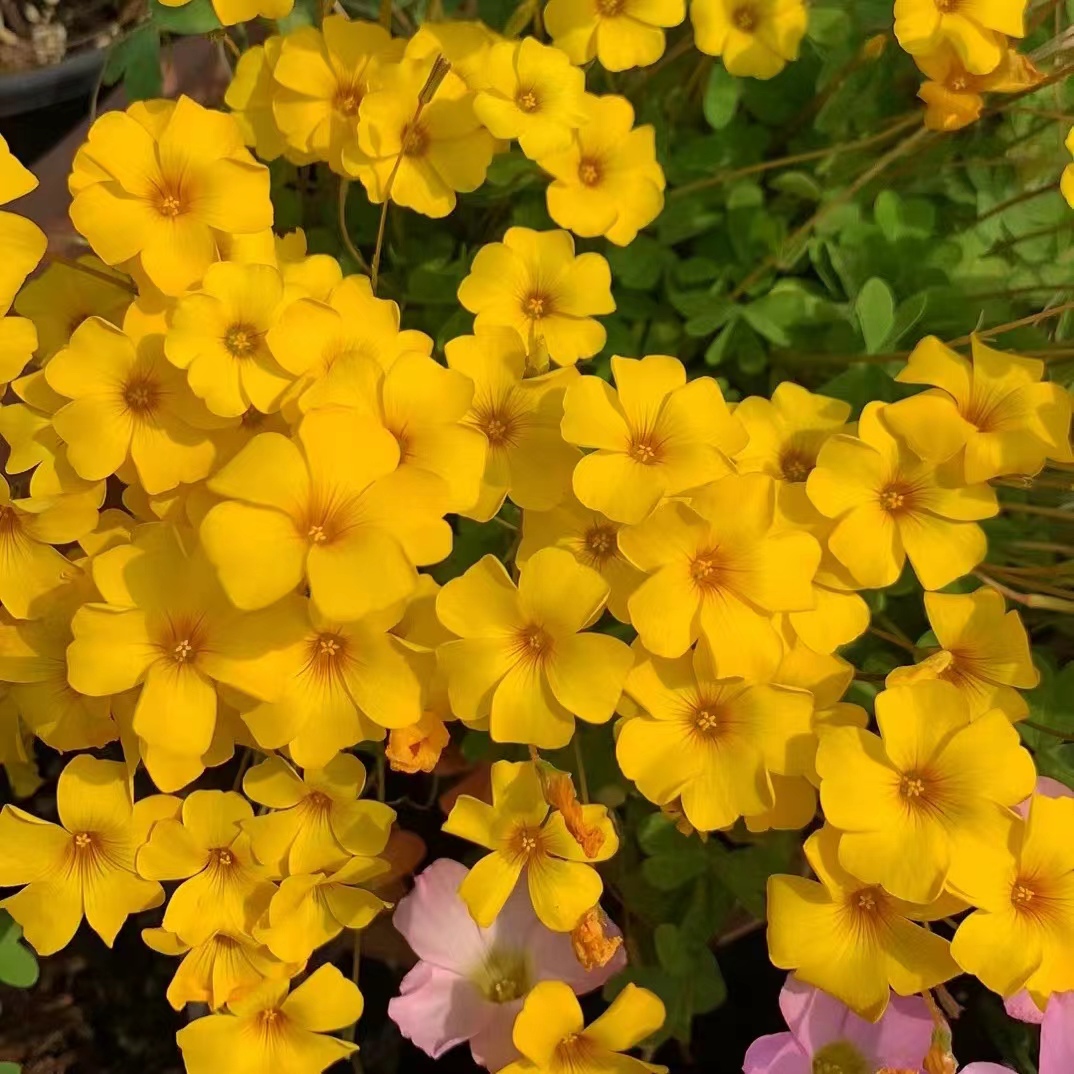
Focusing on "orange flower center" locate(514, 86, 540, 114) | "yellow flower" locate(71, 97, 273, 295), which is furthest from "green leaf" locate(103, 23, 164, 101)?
"orange flower center" locate(514, 86, 540, 114)

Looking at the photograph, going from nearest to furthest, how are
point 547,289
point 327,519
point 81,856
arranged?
1. point 327,519
2. point 81,856
3. point 547,289

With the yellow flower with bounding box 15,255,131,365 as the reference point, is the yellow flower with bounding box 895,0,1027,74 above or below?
above

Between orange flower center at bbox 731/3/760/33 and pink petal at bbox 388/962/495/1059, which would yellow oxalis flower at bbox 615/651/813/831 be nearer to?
pink petal at bbox 388/962/495/1059

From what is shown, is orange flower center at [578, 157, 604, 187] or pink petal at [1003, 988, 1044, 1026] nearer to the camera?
pink petal at [1003, 988, 1044, 1026]

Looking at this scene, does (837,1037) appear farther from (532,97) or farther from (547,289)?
(532,97)

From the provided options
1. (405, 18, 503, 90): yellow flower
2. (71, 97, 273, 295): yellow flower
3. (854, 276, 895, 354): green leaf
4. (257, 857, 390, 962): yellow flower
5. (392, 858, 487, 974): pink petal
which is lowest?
(392, 858, 487, 974): pink petal

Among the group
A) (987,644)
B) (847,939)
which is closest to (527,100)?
(987,644)

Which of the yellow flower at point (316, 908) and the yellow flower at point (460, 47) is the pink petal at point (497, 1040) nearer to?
the yellow flower at point (316, 908)
